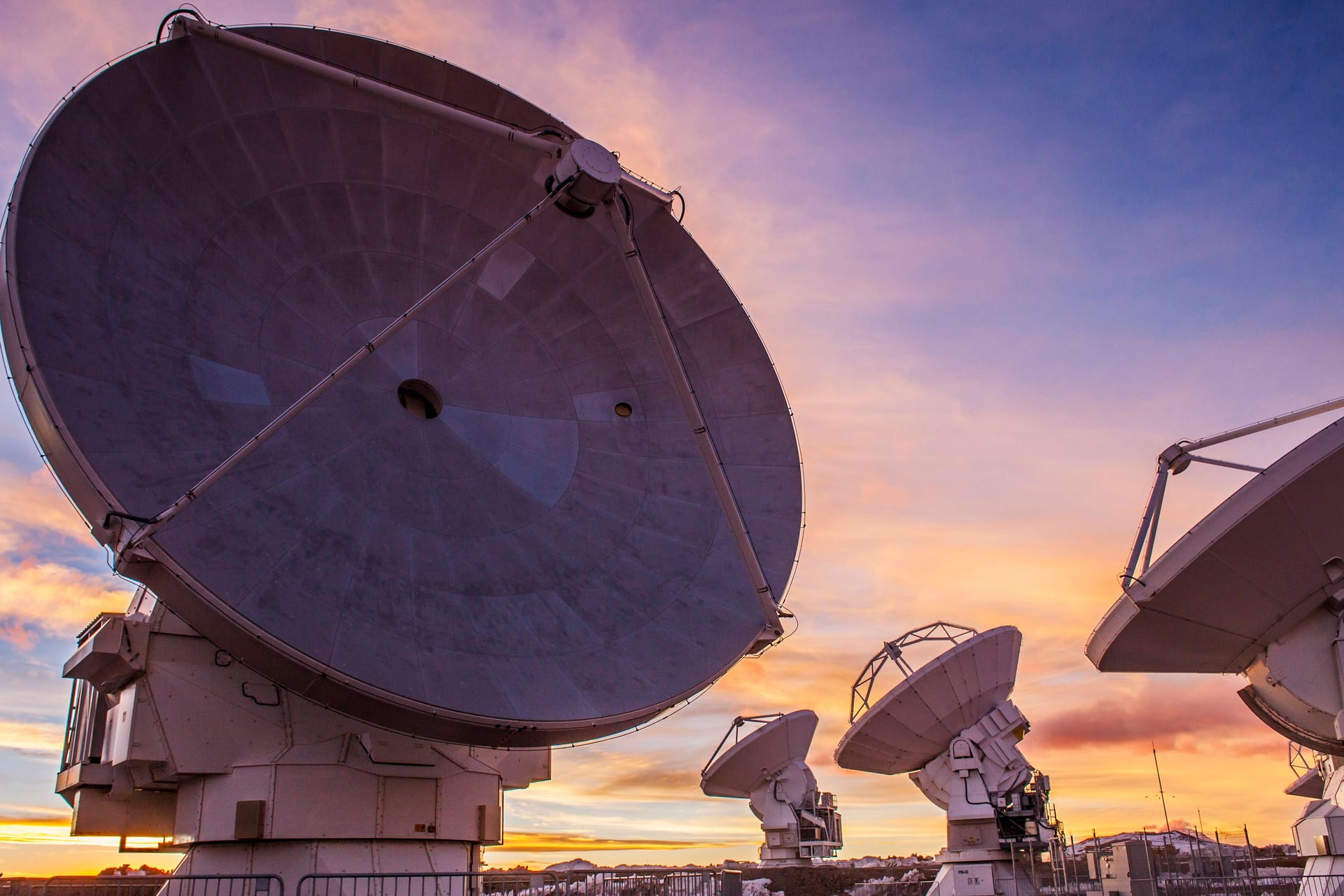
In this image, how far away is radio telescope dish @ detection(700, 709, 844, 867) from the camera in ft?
121

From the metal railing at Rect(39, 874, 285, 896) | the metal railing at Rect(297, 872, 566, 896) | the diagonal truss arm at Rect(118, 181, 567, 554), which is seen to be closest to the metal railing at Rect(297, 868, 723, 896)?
the metal railing at Rect(297, 872, 566, 896)

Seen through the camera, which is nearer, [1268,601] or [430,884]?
[430,884]

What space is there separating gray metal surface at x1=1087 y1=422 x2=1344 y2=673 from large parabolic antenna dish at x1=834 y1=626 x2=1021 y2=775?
7195 mm

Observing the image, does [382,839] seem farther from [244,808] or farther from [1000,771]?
[1000,771]

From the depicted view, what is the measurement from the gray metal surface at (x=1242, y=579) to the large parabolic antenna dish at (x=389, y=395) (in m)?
7.44

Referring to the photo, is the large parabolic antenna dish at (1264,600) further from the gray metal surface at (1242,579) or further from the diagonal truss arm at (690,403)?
the diagonal truss arm at (690,403)

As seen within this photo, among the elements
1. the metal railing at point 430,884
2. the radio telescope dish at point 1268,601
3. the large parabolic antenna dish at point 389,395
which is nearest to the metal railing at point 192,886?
the metal railing at point 430,884

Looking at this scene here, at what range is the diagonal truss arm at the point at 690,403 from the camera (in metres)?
17.2

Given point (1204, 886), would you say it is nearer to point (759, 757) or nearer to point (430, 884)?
point (759, 757)

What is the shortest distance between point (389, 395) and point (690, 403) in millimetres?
4962

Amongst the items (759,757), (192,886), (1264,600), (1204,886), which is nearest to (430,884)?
(192,886)

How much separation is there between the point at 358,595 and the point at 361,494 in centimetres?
193

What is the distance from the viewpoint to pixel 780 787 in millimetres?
37594

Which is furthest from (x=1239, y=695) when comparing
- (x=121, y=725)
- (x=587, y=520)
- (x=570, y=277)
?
(x=121, y=725)
